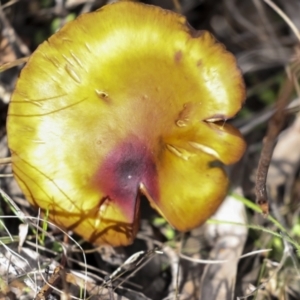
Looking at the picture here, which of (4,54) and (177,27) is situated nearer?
(177,27)

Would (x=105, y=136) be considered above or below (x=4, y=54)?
below

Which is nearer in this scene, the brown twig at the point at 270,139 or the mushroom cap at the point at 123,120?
the brown twig at the point at 270,139

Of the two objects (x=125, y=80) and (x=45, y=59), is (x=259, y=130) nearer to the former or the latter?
(x=125, y=80)

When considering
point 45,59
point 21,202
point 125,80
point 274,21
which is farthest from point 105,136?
point 274,21

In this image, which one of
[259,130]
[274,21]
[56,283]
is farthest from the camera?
[274,21]

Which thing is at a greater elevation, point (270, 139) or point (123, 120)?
A: point (123, 120)
